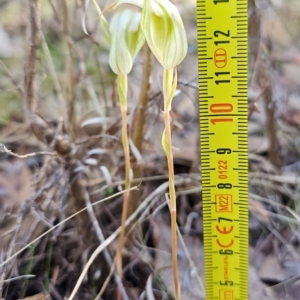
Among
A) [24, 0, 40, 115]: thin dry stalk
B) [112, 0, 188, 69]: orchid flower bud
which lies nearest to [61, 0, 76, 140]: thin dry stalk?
[24, 0, 40, 115]: thin dry stalk

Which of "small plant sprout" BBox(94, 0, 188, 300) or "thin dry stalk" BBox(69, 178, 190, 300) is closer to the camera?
"small plant sprout" BBox(94, 0, 188, 300)

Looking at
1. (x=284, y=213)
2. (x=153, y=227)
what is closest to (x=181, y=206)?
(x=153, y=227)

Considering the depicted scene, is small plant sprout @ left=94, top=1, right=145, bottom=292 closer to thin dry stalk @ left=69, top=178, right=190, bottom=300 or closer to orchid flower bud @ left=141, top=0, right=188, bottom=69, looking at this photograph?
orchid flower bud @ left=141, top=0, right=188, bottom=69

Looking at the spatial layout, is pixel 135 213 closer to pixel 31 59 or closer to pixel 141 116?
pixel 141 116

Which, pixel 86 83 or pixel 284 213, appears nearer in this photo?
pixel 284 213

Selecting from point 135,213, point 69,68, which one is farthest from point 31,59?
point 135,213

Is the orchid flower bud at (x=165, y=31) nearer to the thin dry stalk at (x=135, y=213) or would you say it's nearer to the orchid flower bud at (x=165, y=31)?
the orchid flower bud at (x=165, y=31)

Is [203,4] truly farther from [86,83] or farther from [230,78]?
[86,83]
